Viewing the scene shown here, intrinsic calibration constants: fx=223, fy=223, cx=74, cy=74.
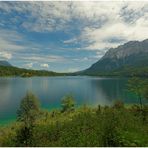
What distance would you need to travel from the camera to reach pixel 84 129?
24734 millimetres

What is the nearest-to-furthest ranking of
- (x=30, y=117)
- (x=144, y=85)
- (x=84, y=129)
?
(x=84, y=129)
(x=30, y=117)
(x=144, y=85)

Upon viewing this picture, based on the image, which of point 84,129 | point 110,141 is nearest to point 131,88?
point 84,129

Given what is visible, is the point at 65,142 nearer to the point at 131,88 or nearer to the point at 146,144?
the point at 146,144

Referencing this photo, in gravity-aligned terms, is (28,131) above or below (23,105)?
below

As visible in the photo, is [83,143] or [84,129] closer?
[83,143]

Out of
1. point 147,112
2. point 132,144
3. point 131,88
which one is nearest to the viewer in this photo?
point 132,144

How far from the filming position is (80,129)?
25.2 metres

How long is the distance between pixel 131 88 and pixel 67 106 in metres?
25.1

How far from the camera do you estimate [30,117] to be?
108 feet

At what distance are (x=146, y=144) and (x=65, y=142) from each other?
7903 mm

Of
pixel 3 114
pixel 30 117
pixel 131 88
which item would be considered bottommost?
pixel 3 114

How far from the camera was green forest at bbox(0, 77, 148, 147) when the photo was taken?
56.3ft

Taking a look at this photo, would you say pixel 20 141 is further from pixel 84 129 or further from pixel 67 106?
pixel 67 106

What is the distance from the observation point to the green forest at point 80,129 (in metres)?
17.2
